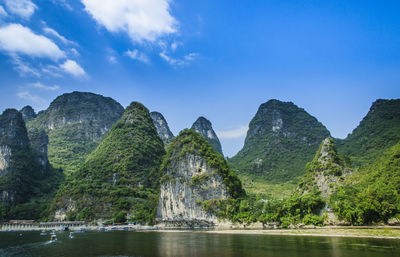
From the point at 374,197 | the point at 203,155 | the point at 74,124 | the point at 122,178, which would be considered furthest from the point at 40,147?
the point at 374,197

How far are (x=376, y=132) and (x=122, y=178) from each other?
9183cm

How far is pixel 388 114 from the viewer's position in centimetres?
10431

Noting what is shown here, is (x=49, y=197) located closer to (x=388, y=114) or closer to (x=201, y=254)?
(x=201, y=254)

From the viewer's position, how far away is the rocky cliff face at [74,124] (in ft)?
536

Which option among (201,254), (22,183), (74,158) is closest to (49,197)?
(22,183)

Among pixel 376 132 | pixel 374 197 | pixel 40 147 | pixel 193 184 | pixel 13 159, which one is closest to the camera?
pixel 374 197

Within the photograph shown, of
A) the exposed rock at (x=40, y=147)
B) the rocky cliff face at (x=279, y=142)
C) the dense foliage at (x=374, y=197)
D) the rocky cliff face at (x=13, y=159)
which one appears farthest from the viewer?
the exposed rock at (x=40, y=147)

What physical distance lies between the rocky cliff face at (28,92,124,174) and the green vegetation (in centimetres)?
4680

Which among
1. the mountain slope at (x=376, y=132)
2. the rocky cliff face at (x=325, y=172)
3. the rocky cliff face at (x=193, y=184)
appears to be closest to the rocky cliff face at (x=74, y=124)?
the rocky cliff face at (x=193, y=184)

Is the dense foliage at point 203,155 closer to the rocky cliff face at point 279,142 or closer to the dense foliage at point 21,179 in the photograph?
the rocky cliff face at point 279,142

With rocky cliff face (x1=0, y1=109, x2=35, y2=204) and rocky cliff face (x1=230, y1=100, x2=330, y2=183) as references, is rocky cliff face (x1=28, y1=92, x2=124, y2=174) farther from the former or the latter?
rocky cliff face (x1=230, y1=100, x2=330, y2=183)

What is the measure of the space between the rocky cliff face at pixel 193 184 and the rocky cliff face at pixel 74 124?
3504 inches

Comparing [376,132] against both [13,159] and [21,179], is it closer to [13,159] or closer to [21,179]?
[21,179]

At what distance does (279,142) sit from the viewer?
143250 mm
